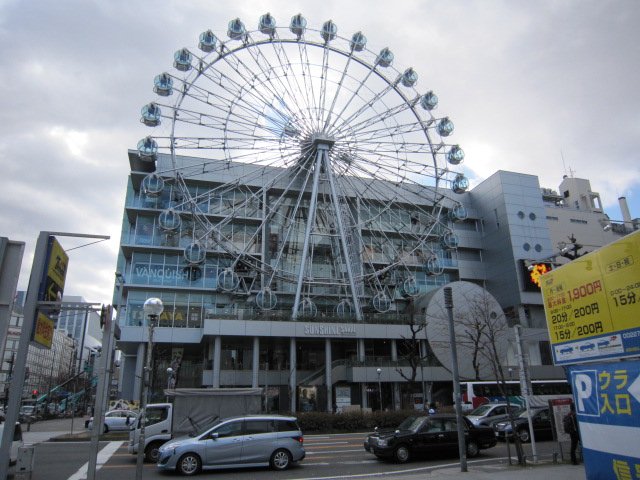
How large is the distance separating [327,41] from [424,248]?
22.5m

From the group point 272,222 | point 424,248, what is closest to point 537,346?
point 424,248

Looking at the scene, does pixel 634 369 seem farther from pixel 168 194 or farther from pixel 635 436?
pixel 168 194

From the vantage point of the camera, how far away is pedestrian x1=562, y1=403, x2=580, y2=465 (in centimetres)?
1470

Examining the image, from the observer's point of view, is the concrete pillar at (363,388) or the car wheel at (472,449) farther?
the concrete pillar at (363,388)

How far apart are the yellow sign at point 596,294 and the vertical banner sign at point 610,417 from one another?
0.57 metres

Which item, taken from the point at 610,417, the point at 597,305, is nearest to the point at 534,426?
the point at 610,417

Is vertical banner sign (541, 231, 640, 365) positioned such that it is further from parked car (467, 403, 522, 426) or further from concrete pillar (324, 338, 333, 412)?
concrete pillar (324, 338, 333, 412)

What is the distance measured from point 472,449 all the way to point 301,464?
649 centimetres

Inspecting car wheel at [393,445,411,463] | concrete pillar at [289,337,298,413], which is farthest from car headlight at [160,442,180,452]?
concrete pillar at [289,337,298,413]

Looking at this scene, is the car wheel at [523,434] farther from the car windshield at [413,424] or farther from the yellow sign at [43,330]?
the yellow sign at [43,330]

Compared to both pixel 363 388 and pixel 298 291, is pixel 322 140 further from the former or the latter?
pixel 363 388

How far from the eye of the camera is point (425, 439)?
17750 mm

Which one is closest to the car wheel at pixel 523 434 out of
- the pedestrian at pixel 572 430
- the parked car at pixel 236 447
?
the pedestrian at pixel 572 430

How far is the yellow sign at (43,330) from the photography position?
416 inches
